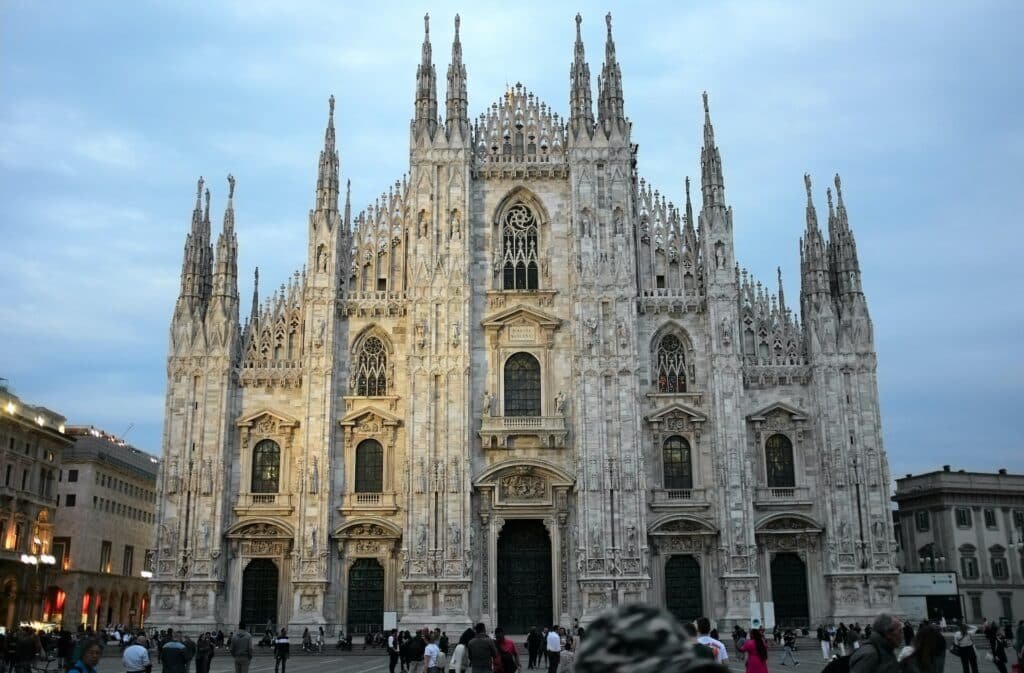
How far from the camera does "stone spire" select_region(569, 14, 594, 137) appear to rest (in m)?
46.5

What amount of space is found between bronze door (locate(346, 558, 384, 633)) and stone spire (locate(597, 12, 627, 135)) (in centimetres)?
2117

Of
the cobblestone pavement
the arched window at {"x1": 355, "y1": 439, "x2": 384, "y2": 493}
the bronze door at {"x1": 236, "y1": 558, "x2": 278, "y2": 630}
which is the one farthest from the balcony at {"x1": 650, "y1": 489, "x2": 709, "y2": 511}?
the bronze door at {"x1": 236, "y1": 558, "x2": 278, "y2": 630}

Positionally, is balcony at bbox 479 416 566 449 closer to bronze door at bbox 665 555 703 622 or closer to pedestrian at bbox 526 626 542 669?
bronze door at bbox 665 555 703 622

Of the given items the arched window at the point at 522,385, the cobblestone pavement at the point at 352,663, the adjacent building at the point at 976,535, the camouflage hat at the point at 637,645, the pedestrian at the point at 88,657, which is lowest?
the cobblestone pavement at the point at 352,663

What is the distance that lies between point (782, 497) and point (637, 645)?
41.5m

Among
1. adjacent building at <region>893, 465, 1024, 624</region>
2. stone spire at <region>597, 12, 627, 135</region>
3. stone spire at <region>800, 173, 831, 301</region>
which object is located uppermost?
stone spire at <region>597, 12, 627, 135</region>

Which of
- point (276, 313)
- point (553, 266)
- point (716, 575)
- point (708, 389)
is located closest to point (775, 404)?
point (708, 389)

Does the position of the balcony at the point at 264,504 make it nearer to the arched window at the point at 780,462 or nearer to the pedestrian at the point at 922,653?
the arched window at the point at 780,462

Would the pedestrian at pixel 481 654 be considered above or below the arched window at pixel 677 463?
below

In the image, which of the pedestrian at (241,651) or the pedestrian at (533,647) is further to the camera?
the pedestrian at (533,647)

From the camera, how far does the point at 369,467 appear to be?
4394 cm

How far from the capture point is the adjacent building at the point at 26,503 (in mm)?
54594

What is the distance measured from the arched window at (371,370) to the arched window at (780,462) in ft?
53.6

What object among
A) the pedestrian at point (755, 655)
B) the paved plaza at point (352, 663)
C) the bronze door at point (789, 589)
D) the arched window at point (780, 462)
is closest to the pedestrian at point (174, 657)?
the pedestrian at point (755, 655)
